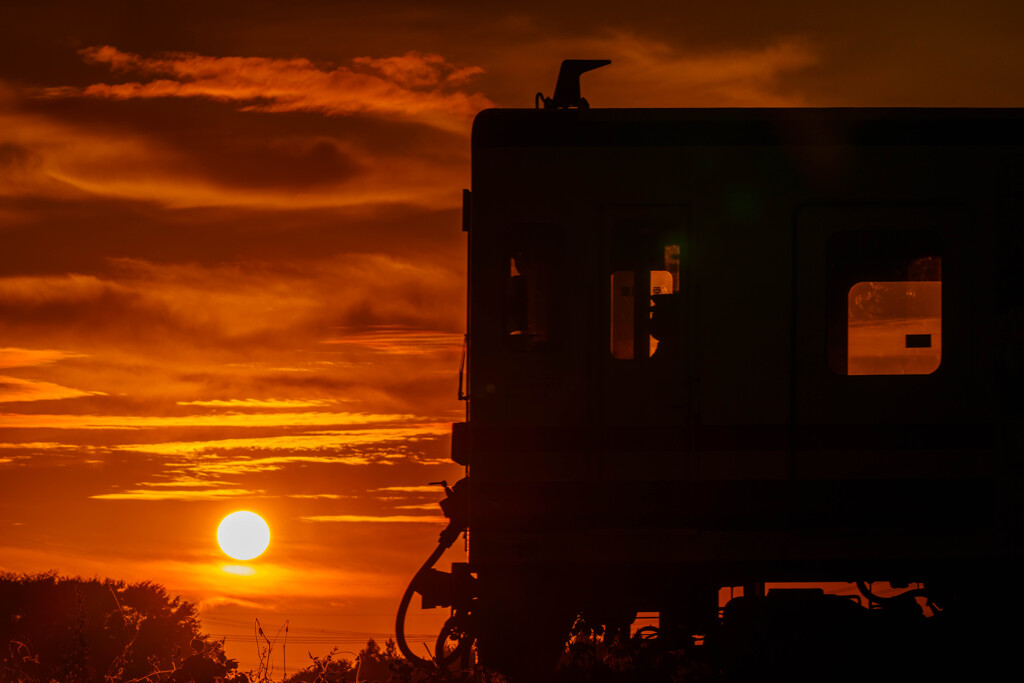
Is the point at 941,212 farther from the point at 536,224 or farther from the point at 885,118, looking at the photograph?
the point at 536,224

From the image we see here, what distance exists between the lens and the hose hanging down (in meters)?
9.37

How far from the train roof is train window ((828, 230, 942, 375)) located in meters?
0.79

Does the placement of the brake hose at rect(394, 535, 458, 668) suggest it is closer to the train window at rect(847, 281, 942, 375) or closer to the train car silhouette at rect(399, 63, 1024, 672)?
the train car silhouette at rect(399, 63, 1024, 672)

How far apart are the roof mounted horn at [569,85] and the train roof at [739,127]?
261 millimetres

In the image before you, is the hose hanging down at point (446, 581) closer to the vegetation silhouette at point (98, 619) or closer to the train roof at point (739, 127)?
the train roof at point (739, 127)

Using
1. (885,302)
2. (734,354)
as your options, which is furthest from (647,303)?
(885,302)

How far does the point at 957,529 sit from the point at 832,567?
0.98 metres

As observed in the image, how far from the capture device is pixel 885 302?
9.02 m

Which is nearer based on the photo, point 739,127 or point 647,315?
point 647,315

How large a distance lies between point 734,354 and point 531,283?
161 centimetres

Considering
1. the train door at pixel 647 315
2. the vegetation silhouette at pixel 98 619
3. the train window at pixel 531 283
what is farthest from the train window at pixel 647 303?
the vegetation silhouette at pixel 98 619

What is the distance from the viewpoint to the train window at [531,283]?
8.88 metres

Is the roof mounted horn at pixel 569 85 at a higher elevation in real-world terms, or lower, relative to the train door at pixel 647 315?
higher

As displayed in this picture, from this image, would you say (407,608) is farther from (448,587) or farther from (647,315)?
(647,315)
